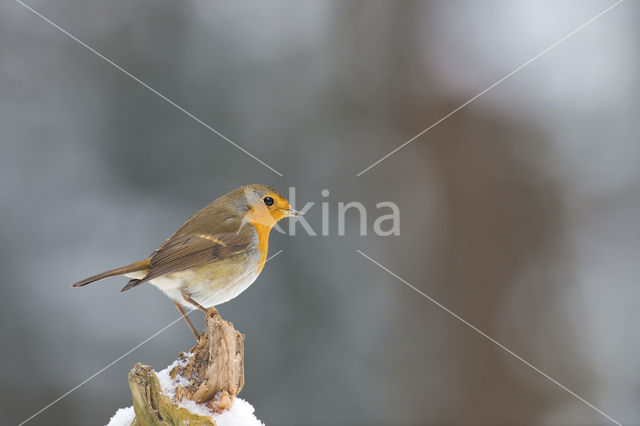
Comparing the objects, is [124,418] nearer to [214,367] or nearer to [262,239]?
[214,367]

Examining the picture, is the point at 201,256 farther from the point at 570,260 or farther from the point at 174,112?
the point at 570,260

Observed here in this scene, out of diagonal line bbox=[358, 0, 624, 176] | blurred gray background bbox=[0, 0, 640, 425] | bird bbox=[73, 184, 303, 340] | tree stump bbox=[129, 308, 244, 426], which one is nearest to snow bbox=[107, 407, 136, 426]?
tree stump bbox=[129, 308, 244, 426]

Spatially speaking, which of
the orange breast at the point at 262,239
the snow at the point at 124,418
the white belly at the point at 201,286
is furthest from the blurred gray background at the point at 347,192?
the snow at the point at 124,418

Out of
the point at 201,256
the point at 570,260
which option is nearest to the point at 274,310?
the point at 201,256

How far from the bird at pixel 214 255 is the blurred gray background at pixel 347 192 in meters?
1.76

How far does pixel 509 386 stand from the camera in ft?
17.3

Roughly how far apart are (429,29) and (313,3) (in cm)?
124

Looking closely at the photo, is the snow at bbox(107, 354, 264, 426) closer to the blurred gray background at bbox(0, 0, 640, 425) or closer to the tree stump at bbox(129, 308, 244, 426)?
the tree stump at bbox(129, 308, 244, 426)

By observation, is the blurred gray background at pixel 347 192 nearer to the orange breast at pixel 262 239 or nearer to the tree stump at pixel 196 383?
the orange breast at pixel 262 239

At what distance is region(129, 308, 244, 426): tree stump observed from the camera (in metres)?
2.23

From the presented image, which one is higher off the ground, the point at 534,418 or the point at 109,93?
the point at 109,93

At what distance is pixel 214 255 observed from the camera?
9.27 ft

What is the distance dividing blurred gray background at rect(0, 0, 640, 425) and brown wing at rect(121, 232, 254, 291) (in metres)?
1.89

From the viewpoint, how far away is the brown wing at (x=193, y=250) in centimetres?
267
